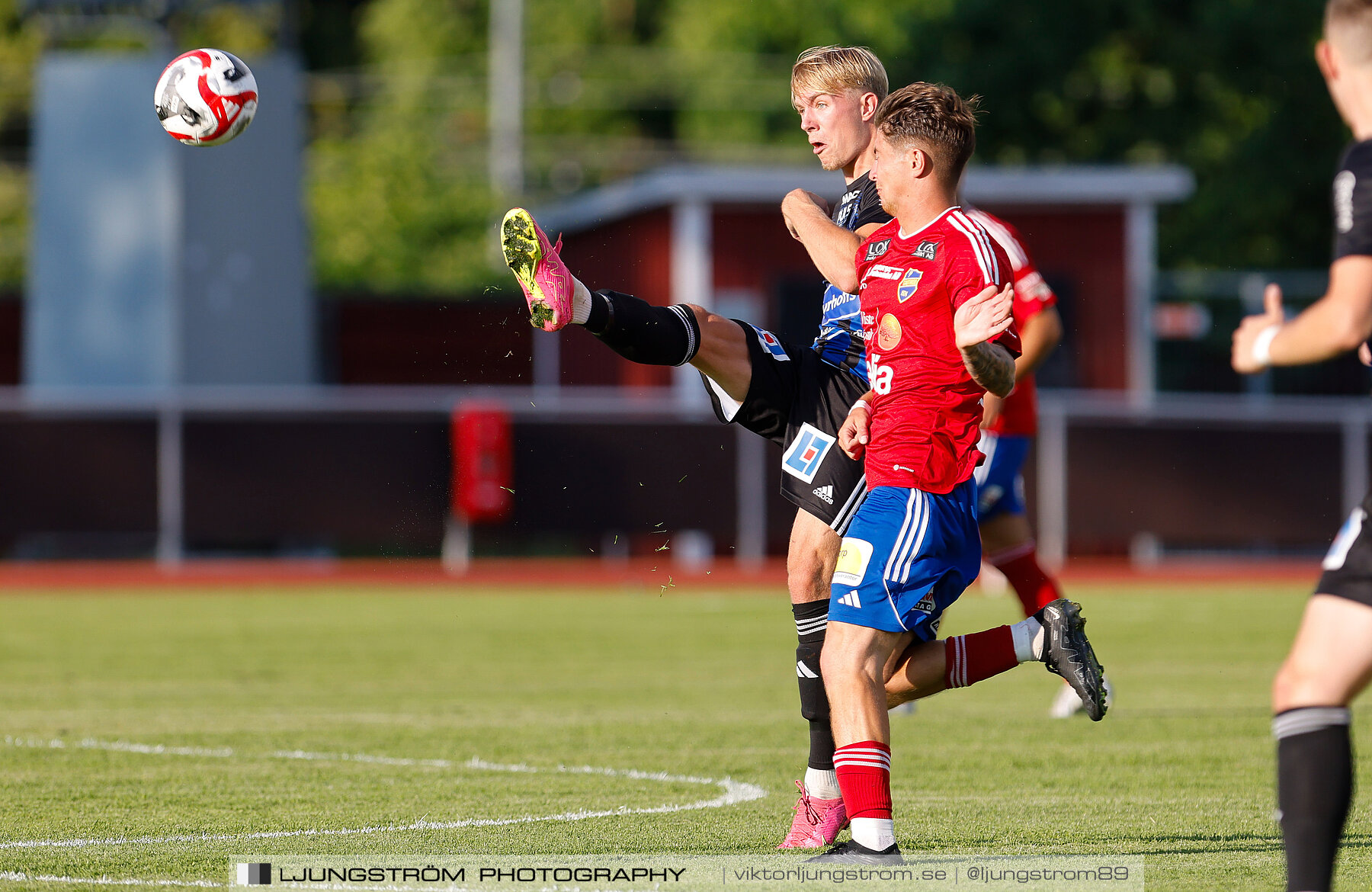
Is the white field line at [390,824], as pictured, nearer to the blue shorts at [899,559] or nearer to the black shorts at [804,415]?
the black shorts at [804,415]

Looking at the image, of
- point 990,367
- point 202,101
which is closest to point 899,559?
point 990,367

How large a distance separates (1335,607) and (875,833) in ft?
5.15

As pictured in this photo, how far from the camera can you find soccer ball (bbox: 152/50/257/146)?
7.61 m

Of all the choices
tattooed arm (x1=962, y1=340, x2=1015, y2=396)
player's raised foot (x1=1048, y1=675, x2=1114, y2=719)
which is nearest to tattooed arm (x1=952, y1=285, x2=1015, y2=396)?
tattooed arm (x1=962, y1=340, x2=1015, y2=396)

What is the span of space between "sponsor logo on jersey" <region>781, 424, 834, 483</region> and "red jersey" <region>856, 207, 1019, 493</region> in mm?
474

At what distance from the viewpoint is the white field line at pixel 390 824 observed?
5.75m

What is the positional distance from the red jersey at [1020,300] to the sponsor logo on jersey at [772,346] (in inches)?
30.3

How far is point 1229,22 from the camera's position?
113 ft

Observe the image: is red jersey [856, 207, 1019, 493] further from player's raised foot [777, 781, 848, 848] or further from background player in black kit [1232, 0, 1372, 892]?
background player in black kit [1232, 0, 1372, 892]

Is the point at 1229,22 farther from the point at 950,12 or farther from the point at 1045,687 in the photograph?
the point at 1045,687

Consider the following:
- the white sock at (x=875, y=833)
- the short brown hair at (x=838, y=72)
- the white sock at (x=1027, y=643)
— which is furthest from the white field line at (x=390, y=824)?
the short brown hair at (x=838, y=72)

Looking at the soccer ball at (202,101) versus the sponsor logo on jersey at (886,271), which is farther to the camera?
the soccer ball at (202,101)

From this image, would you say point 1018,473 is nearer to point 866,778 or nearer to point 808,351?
point 808,351

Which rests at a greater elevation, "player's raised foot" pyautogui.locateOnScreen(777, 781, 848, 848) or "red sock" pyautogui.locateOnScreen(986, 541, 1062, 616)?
"red sock" pyautogui.locateOnScreen(986, 541, 1062, 616)
